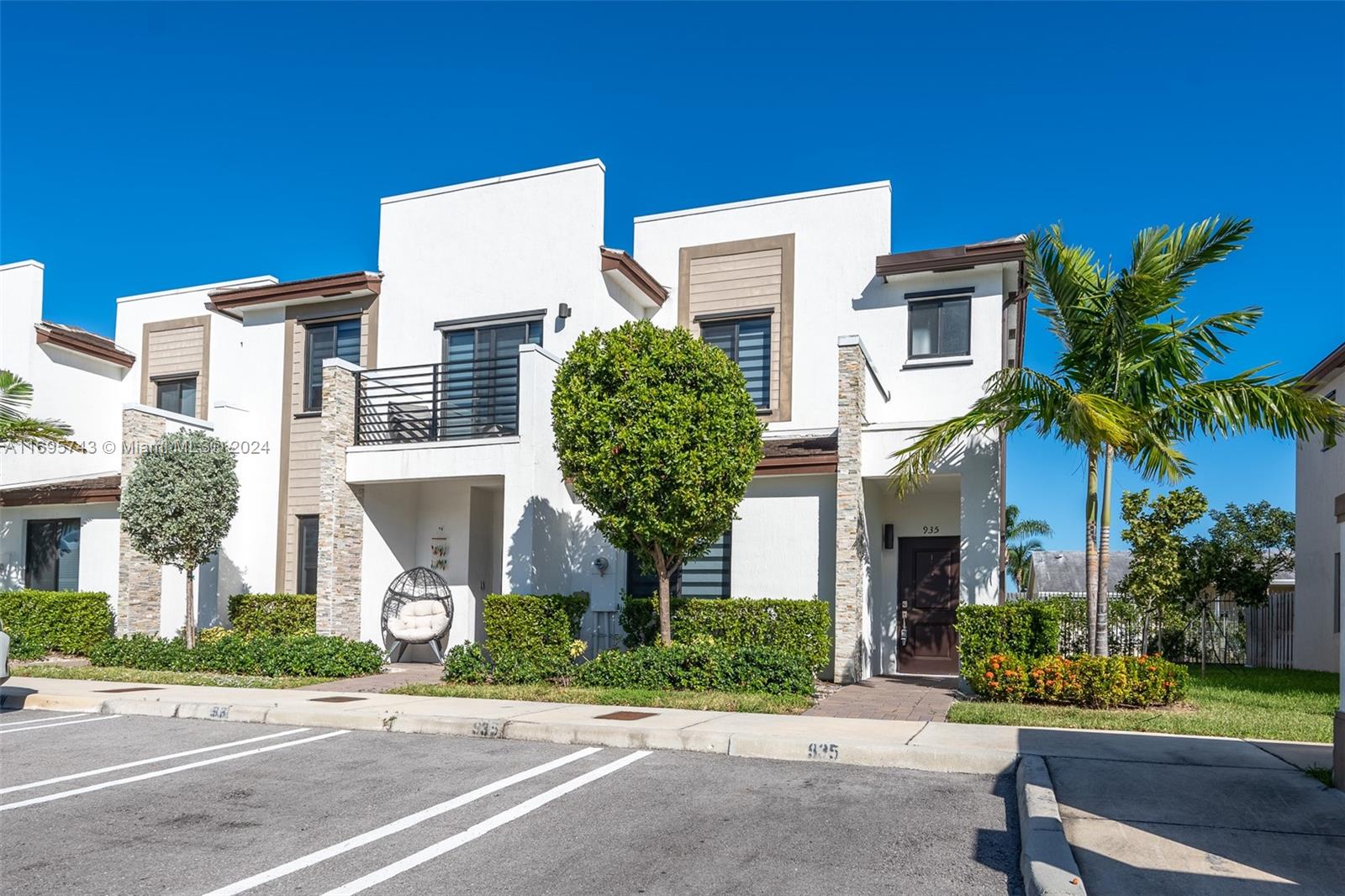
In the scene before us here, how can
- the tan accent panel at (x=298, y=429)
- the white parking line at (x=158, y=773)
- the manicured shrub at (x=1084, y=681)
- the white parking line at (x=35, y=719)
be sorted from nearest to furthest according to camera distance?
the white parking line at (x=158, y=773) < the white parking line at (x=35, y=719) < the manicured shrub at (x=1084, y=681) < the tan accent panel at (x=298, y=429)

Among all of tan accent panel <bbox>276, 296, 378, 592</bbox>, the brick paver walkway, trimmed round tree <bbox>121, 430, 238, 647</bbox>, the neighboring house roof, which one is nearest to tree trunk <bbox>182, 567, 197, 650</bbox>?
trimmed round tree <bbox>121, 430, 238, 647</bbox>

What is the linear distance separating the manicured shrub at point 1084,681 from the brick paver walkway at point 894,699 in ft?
2.16

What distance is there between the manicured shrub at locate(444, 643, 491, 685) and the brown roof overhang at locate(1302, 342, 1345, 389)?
631 inches

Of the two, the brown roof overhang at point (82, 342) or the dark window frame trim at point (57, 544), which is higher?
the brown roof overhang at point (82, 342)

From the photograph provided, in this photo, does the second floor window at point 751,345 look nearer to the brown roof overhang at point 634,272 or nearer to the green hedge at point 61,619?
the brown roof overhang at point 634,272

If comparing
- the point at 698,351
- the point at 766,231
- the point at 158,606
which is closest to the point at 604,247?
the point at 766,231

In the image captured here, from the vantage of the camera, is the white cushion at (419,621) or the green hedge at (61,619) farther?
the green hedge at (61,619)

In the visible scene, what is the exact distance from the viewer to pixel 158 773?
8.29 m

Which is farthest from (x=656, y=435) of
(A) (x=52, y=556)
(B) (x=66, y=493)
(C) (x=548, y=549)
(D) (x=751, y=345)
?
(A) (x=52, y=556)

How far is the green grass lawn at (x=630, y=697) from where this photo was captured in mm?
11508

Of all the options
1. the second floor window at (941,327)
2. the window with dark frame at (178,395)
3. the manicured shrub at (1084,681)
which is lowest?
the manicured shrub at (1084,681)

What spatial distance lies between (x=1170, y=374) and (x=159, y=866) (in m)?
12.5

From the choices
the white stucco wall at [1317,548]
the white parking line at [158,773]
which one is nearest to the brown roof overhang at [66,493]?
the white parking line at [158,773]

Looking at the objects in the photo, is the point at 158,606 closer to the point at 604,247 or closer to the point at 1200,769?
the point at 604,247
